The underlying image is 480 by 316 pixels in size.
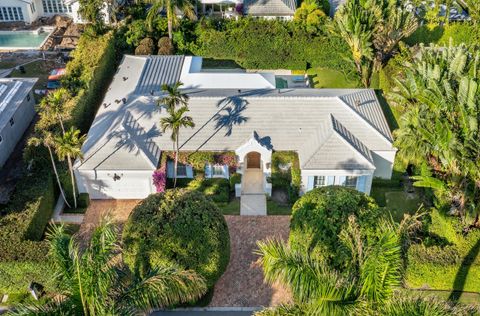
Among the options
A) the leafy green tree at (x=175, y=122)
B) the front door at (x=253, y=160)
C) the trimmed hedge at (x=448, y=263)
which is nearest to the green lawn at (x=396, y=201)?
the trimmed hedge at (x=448, y=263)

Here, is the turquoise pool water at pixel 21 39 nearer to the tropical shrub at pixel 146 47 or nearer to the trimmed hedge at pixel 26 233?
the tropical shrub at pixel 146 47

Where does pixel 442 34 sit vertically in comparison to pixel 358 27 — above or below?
below

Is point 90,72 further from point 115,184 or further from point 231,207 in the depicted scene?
point 231,207

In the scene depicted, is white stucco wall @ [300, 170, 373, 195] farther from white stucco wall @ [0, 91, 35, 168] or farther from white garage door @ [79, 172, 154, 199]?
white stucco wall @ [0, 91, 35, 168]

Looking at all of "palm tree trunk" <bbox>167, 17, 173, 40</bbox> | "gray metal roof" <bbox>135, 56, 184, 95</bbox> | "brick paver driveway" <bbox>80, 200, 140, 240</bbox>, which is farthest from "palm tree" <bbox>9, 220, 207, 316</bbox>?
"palm tree trunk" <bbox>167, 17, 173, 40</bbox>

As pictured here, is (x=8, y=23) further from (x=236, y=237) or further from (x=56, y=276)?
(x=56, y=276)

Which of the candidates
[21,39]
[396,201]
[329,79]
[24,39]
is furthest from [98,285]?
[21,39]
